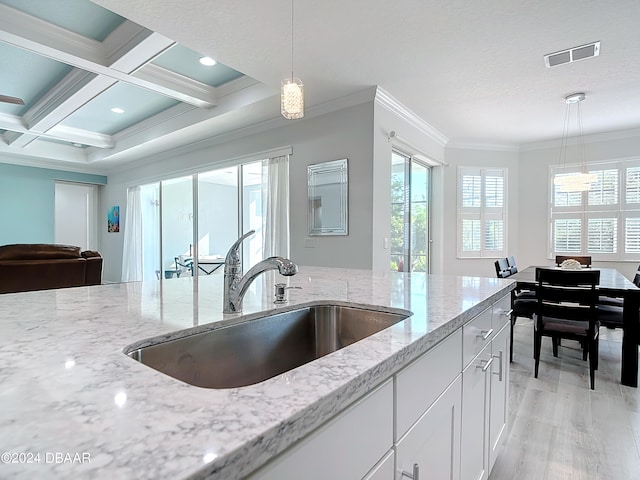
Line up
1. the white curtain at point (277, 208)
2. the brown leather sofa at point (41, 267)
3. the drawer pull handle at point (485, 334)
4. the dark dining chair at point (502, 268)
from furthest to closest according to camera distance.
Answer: the white curtain at point (277, 208) → the dark dining chair at point (502, 268) → the brown leather sofa at point (41, 267) → the drawer pull handle at point (485, 334)

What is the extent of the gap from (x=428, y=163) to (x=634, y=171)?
280cm

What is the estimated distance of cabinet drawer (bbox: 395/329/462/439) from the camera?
77 centimetres

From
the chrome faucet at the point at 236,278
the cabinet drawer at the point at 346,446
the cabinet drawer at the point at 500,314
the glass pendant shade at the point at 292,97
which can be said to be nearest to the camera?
the cabinet drawer at the point at 346,446

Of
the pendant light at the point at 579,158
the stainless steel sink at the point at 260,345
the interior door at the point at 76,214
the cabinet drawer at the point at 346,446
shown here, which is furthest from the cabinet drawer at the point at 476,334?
the interior door at the point at 76,214

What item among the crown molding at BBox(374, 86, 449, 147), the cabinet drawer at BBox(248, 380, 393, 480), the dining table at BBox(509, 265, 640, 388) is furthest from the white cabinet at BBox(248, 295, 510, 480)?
the crown molding at BBox(374, 86, 449, 147)

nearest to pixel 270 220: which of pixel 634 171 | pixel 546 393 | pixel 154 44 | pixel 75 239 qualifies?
pixel 154 44

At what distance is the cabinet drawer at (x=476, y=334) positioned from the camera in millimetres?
1191

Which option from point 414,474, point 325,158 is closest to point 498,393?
point 414,474

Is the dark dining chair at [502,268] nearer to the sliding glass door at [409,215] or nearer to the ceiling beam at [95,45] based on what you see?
the sliding glass door at [409,215]

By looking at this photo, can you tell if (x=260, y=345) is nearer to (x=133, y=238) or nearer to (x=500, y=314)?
(x=500, y=314)

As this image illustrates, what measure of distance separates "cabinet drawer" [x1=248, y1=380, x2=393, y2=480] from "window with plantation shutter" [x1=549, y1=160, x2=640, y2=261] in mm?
5946

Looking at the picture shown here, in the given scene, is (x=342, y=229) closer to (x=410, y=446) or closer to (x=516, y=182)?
(x=410, y=446)

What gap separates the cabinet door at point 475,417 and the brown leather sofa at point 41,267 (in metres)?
3.80

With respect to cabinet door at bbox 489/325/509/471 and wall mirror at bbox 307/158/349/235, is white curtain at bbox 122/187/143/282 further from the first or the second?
cabinet door at bbox 489/325/509/471
